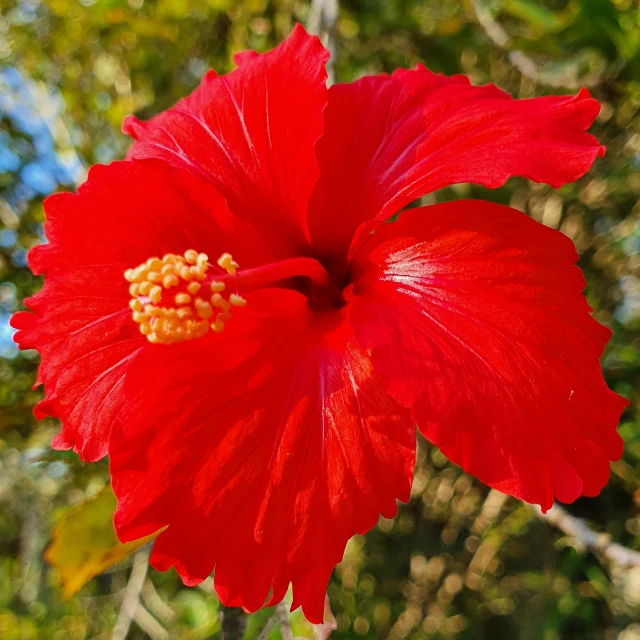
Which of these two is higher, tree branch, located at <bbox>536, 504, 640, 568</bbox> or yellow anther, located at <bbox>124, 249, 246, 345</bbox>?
yellow anther, located at <bbox>124, 249, 246, 345</bbox>

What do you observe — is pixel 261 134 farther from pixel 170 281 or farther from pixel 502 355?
pixel 502 355

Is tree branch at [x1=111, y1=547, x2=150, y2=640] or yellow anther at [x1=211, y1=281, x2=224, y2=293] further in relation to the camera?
tree branch at [x1=111, y1=547, x2=150, y2=640]

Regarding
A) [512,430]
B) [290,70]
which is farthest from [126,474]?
[290,70]

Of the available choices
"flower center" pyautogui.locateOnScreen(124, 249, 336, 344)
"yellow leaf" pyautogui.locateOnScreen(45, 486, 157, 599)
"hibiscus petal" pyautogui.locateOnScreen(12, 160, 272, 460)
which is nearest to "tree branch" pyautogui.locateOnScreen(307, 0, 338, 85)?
"hibiscus petal" pyautogui.locateOnScreen(12, 160, 272, 460)

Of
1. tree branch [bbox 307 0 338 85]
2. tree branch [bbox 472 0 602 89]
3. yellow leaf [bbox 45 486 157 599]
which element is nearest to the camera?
yellow leaf [bbox 45 486 157 599]

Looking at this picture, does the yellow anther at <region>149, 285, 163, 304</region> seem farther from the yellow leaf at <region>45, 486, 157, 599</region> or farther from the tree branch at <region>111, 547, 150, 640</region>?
the tree branch at <region>111, 547, 150, 640</region>

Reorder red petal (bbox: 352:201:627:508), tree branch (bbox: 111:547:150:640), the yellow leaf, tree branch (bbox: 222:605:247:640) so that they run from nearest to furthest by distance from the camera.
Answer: red petal (bbox: 352:201:627:508) → tree branch (bbox: 222:605:247:640) → the yellow leaf → tree branch (bbox: 111:547:150:640)

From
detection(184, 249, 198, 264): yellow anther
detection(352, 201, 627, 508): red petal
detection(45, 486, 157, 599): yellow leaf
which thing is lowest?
detection(45, 486, 157, 599): yellow leaf

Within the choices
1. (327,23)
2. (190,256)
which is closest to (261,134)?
(190,256)
